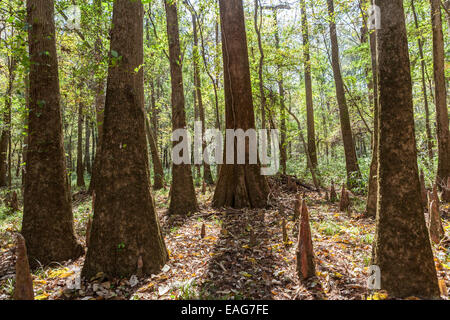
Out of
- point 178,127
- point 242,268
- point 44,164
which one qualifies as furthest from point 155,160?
point 242,268

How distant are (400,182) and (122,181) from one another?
3780mm

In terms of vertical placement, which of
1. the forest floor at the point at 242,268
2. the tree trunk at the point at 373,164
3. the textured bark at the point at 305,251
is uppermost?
the tree trunk at the point at 373,164

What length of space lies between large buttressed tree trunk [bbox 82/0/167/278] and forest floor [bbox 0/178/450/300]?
275 millimetres

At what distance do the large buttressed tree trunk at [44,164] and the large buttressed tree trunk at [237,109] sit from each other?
4.51 metres

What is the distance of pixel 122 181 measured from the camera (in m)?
3.93

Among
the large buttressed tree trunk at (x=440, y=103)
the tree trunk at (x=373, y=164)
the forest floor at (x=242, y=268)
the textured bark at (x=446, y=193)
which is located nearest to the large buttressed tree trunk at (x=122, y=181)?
the forest floor at (x=242, y=268)

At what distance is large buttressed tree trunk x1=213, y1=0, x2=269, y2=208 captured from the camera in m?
7.96

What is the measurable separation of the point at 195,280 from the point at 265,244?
1829 mm

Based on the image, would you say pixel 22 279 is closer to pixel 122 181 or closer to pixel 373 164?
pixel 122 181

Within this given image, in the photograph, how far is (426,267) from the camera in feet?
9.53

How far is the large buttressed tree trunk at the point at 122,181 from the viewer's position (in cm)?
384

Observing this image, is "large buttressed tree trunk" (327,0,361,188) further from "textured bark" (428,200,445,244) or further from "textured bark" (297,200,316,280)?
"textured bark" (297,200,316,280)

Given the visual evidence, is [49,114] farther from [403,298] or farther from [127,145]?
[403,298]

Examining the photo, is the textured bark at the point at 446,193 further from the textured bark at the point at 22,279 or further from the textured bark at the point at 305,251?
the textured bark at the point at 22,279
